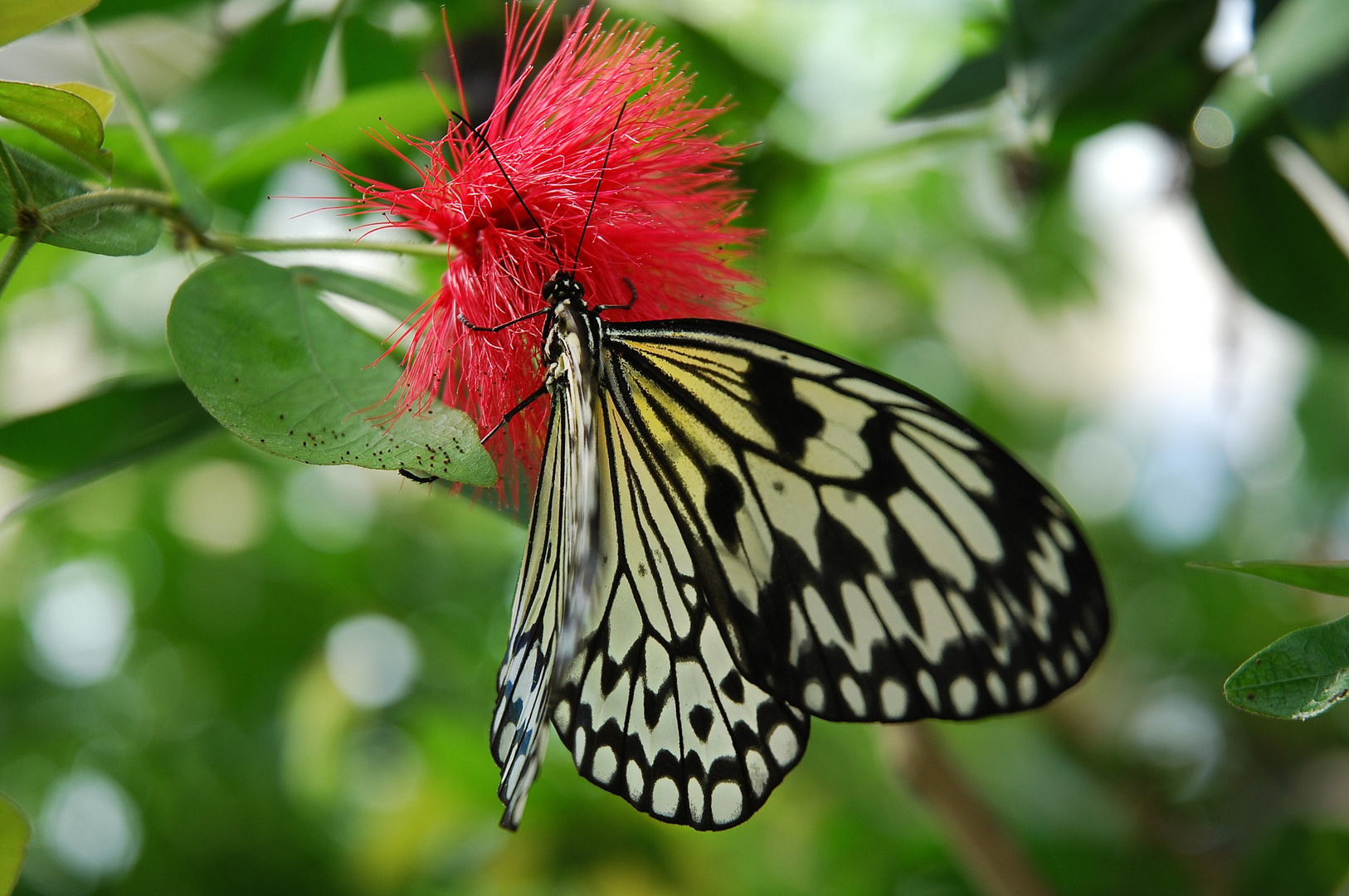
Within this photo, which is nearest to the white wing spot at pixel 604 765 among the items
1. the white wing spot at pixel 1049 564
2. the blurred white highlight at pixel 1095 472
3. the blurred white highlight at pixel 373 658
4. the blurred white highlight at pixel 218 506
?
the white wing spot at pixel 1049 564

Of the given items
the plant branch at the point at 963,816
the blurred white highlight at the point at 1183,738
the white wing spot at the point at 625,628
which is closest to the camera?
the white wing spot at the point at 625,628

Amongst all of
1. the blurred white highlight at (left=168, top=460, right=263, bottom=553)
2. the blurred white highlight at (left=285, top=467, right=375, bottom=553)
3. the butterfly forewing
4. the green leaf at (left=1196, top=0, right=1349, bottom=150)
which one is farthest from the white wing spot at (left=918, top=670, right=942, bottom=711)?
the blurred white highlight at (left=168, top=460, right=263, bottom=553)

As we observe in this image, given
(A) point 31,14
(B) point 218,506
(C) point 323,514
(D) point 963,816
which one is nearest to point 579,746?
(D) point 963,816

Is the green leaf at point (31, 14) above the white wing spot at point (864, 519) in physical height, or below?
above

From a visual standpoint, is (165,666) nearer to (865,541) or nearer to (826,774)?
(826,774)

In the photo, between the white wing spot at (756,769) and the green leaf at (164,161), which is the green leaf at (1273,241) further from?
the green leaf at (164,161)

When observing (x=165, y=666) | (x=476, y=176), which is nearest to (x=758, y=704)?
(x=476, y=176)

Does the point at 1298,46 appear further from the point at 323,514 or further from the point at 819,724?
the point at 323,514
